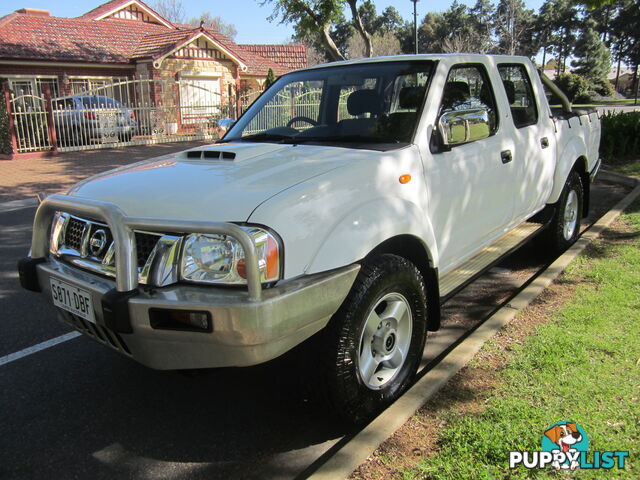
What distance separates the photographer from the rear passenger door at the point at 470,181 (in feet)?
11.2

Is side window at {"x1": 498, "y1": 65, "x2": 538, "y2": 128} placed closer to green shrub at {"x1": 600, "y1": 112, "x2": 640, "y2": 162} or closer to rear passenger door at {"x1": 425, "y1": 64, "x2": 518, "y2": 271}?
rear passenger door at {"x1": 425, "y1": 64, "x2": 518, "y2": 271}

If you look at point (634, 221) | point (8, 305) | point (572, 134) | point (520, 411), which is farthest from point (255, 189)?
point (634, 221)

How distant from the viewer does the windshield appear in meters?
3.48

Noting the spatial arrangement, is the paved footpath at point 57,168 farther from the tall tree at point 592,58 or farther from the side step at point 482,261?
the tall tree at point 592,58

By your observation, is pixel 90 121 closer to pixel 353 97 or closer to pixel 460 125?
pixel 353 97

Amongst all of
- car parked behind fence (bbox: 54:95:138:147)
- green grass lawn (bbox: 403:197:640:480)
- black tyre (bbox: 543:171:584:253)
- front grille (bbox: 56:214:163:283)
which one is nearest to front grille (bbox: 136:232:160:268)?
front grille (bbox: 56:214:163:283)

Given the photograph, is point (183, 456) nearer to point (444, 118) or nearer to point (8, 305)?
point (444, 118)

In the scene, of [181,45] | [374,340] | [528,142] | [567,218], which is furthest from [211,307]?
[181,45]

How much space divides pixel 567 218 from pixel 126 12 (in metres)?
31.8

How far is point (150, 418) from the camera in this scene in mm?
Result: 3102

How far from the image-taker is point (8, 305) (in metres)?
4.89

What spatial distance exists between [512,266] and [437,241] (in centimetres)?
254

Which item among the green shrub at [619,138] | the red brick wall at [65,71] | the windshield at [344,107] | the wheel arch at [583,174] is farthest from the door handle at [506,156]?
the red brick wall at [65,71]

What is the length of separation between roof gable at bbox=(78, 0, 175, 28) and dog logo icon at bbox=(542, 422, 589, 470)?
106ft
